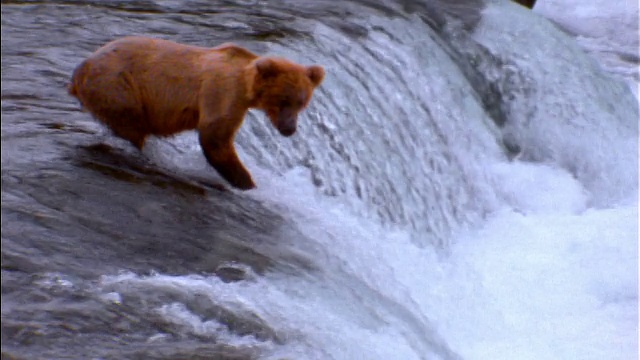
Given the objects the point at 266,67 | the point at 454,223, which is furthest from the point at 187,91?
the point at 454,223

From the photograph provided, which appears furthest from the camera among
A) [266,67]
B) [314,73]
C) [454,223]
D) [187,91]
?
[454,223]

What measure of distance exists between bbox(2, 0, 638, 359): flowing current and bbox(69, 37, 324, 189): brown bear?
162 mm

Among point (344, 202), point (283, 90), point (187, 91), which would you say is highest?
point (283, 90)

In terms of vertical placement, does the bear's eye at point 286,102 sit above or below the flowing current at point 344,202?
above

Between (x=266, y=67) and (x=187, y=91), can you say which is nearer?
(x=266, y=67)

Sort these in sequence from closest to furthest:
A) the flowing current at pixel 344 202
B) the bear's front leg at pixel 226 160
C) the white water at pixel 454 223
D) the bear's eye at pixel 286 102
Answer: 1. the flowing current at pixel 344 202
2. the white water at pixel 454 223
3. the bear's eye at pixel 286 102
4. the bear's front leg at pixel 226 160

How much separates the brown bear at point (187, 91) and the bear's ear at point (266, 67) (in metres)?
0.02

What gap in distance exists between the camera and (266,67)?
363cm

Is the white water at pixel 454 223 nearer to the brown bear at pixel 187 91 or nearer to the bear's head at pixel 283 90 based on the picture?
the brown bear at pixel 187 91

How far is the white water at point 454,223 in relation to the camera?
141 inches

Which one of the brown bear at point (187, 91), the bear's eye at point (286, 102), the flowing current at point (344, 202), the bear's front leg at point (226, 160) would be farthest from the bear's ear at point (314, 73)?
the flowing current at point (344, 202)

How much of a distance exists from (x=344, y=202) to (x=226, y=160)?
1.17 m

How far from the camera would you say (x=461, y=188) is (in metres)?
6.03

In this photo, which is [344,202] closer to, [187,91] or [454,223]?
[454,223]
